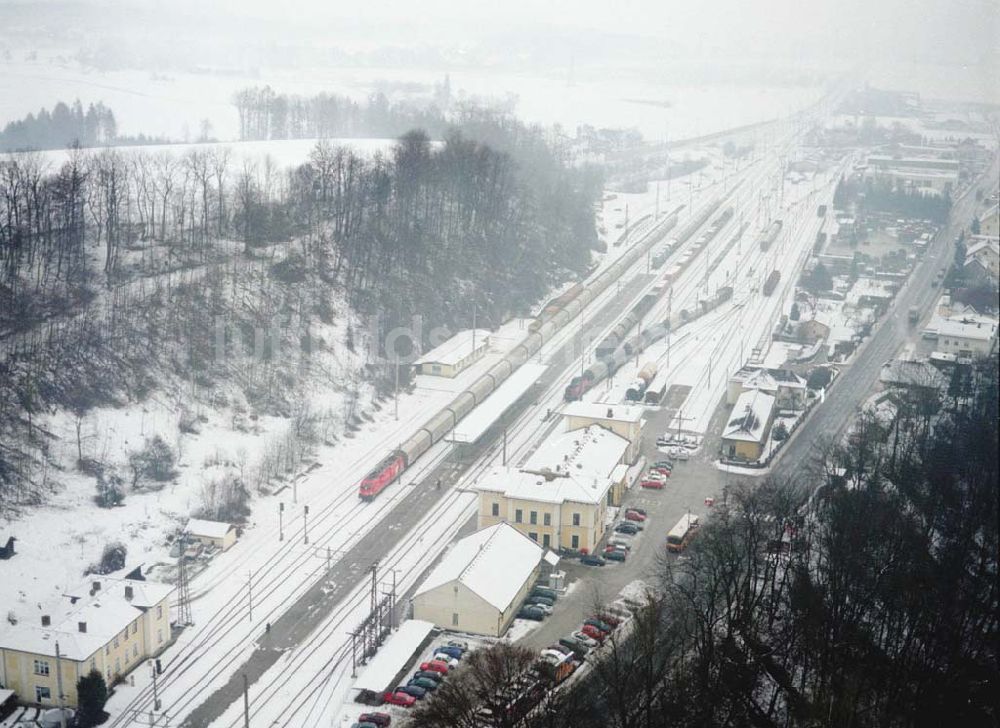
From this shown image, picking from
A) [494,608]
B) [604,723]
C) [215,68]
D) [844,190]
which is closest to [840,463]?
[494,608]

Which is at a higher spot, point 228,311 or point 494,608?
point 228,311

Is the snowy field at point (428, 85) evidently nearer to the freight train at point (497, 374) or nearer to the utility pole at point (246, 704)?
the freight train at point (497, 374)

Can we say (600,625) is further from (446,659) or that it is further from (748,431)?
(748,431)

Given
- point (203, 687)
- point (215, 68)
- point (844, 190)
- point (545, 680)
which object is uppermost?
point (215, 68)

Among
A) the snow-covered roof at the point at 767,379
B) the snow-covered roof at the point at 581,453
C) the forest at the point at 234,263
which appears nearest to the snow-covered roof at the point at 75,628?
the forest at the point at 234,263

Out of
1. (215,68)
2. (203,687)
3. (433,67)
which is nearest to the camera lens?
(203,687)

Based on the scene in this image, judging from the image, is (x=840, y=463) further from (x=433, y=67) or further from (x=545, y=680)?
(x=433, y=67)

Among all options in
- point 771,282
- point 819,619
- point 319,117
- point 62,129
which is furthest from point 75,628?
point 319,117

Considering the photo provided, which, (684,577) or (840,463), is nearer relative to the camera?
(684,577)
